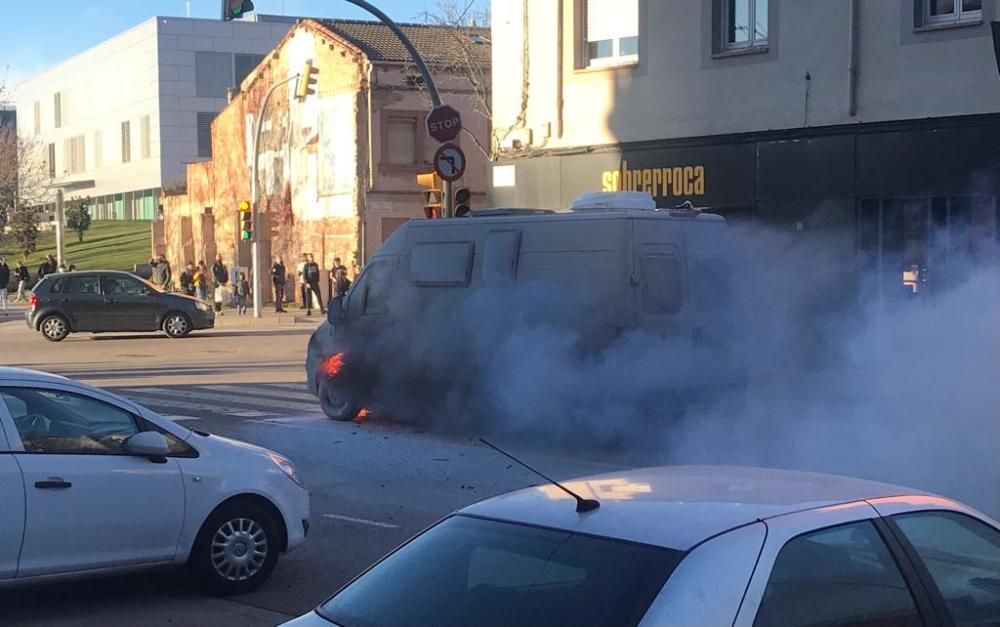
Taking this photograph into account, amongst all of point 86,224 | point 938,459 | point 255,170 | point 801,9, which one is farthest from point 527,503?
point 86,224

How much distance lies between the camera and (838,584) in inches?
130

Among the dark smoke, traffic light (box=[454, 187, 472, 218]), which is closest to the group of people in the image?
traffic light (box=[454, 187, 472, 218])

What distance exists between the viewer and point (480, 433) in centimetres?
1295

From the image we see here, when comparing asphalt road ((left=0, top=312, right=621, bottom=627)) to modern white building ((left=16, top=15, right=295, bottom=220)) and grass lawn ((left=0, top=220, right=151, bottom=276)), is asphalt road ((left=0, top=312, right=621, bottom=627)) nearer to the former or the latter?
grass lawn ((left=0, top=220, right=151, bottom=276))

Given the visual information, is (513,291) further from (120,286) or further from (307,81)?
(307,81)

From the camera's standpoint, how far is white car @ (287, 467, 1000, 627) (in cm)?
306

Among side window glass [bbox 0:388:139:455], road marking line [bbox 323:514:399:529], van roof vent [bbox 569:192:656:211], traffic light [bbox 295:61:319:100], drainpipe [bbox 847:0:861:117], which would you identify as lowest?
road marking line [bbox 323:514:399:529]

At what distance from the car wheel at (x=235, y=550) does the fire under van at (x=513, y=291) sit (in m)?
5.46

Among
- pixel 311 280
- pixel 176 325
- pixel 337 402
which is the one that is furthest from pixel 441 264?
pixel 311 280

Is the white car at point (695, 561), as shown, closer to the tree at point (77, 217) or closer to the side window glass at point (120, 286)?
the side window glass at point (120, 286)

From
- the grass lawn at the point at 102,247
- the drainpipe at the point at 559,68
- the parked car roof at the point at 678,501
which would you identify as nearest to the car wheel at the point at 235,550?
the parked car roof at the point at 678,501

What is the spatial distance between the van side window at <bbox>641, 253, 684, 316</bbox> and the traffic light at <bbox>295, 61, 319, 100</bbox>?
25.7m

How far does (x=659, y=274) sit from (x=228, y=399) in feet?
22.3

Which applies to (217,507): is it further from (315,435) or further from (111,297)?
(111,297)
